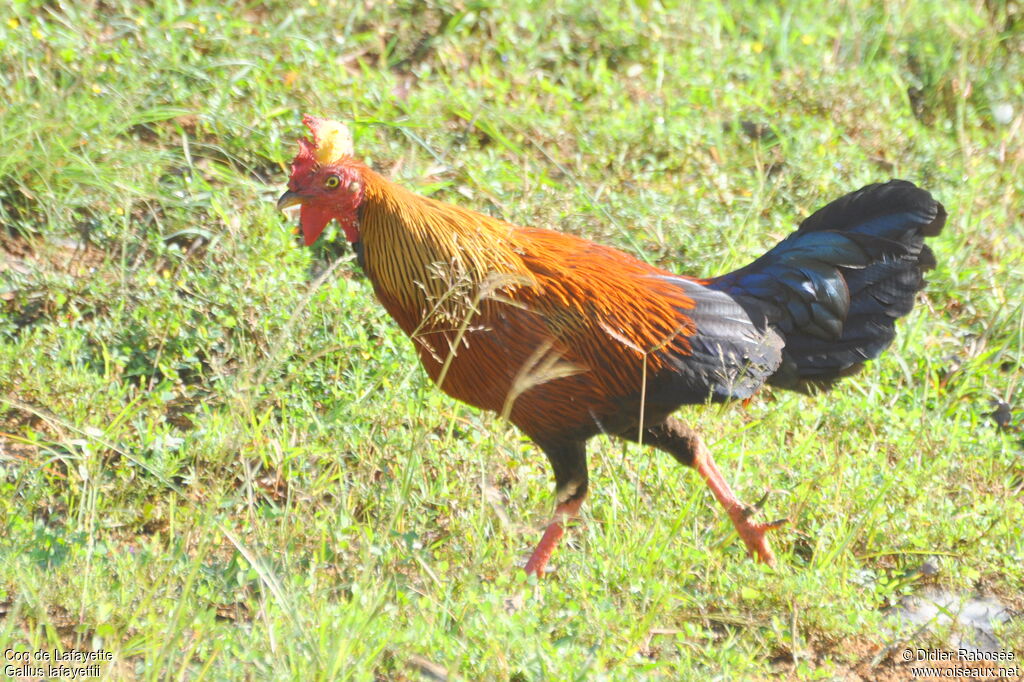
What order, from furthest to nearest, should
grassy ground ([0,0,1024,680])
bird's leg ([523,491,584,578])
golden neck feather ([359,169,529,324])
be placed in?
bird's leg ([523,491,584,578]), golden neck feather ([359,169,529,324]), grassy ground ([0,0,1024,680])

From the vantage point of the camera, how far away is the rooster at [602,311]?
360 centimetres

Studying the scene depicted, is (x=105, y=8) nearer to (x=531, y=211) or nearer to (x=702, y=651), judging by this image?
(x=531, y=211)

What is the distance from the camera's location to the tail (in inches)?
152

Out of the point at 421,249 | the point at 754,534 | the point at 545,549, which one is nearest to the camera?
the point at 421,249

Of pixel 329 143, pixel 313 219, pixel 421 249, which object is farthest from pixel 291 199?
Result: pixel 421 249

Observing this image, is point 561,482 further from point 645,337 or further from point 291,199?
point 291,199

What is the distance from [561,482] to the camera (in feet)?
12.2

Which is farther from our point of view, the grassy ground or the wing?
the wing

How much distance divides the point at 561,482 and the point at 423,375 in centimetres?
60

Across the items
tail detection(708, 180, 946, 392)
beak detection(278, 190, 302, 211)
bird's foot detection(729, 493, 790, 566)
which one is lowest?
bird's foot detection(729, 493, 790, 566)

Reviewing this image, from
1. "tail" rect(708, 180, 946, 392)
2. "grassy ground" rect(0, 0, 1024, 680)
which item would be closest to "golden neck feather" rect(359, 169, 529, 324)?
"grassy ground" rect(0, 0, 1024, 680)

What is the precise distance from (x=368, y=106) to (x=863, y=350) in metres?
2.94

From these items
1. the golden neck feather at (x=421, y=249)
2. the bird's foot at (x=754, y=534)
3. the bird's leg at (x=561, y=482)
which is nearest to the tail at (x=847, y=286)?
the bird's foot at (x=754, y=534)

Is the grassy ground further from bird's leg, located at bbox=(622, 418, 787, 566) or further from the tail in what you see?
the tail
